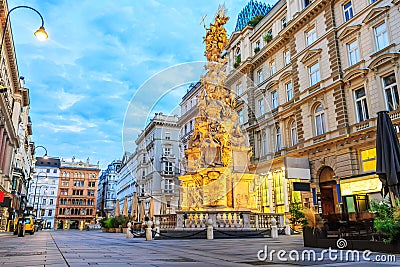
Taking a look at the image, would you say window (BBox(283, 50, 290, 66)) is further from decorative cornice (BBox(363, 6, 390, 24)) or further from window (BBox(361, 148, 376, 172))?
window (BBox(361, 148, 376, 172))

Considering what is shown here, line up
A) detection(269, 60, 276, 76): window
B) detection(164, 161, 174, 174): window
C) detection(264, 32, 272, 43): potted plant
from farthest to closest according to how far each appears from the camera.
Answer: detection(164, 161, 174, 174): window
detection(264, 32, 272, 43): potted plant
detection(269, 60, 276, 76): window

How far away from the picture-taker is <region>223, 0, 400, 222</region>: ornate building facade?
20109mm

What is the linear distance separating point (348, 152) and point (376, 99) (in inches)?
150

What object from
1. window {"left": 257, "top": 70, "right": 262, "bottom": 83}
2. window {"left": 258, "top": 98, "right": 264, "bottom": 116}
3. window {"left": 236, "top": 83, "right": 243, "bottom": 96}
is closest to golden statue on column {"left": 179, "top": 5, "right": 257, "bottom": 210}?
window {"left": 258, "top": 98, "right": 264, "bottom": 116}

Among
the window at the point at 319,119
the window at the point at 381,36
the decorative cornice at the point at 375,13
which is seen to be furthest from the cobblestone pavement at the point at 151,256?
the decorative cornice at the point at 375,13

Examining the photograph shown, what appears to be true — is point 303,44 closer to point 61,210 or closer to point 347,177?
point 347,177

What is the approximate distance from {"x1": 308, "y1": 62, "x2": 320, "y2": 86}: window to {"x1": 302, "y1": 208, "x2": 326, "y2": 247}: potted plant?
58.5 feet

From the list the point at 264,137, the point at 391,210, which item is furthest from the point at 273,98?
the point at 391,210

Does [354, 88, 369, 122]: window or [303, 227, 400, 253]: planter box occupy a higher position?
[354, 88, 369, 122]: window

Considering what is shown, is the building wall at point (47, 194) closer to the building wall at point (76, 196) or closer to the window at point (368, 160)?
the building wall at point (76, 196)

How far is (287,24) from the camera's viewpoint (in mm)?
29062

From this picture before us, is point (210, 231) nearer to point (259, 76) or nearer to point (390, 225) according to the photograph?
point (390, 225)

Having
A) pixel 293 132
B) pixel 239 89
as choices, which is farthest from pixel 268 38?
pixel 293 132

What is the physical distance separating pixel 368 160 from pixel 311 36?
12.0 m
